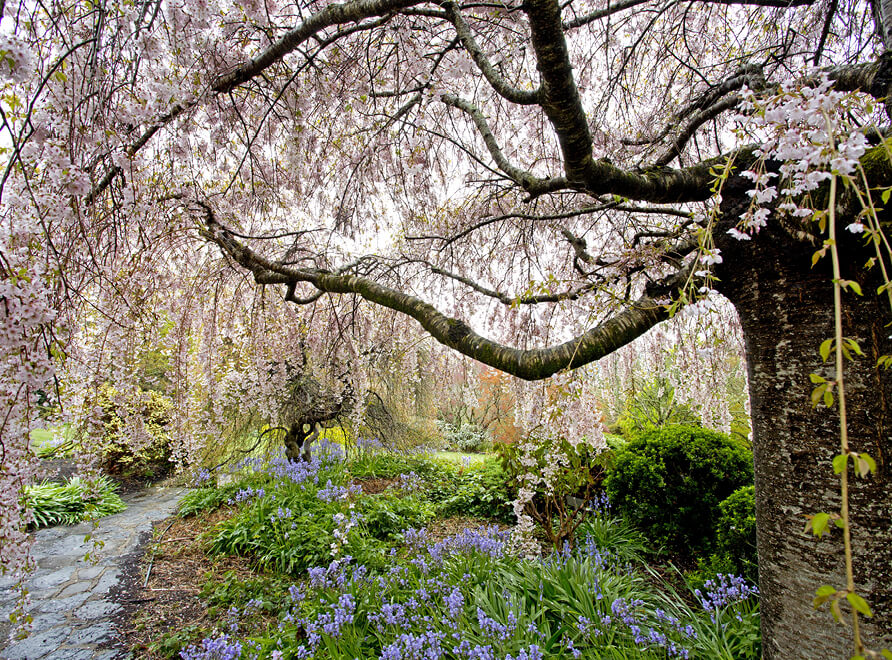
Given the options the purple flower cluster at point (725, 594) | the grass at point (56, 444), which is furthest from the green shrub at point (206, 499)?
the purple flower cluster at point (725, 594)

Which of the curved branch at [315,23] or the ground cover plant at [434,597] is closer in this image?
the curved branch at [315,23]

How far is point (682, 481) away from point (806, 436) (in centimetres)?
265

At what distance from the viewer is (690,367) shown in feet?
12.1

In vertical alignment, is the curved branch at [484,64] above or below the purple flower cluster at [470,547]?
above

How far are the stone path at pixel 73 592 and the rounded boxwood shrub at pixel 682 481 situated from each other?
4.15 meters

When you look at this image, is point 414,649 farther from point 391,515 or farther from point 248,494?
point 248,494

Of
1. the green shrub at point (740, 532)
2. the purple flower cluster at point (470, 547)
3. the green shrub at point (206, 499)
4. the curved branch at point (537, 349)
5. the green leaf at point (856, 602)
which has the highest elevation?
the curved branch at point (537, 349)

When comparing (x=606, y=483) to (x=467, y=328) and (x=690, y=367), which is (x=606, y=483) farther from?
(x=467, y=328)

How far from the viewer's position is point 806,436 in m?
1.63

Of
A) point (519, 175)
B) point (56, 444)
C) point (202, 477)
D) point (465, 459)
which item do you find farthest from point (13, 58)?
point (56, 444)

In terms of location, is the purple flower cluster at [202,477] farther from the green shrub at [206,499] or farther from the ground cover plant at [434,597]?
the ground cover plant at [434,597]

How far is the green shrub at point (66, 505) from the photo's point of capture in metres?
5.50

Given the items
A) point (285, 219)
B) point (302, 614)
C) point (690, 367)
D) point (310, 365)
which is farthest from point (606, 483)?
point (285, 219)

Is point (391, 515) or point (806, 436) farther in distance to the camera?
point (391, 515)
